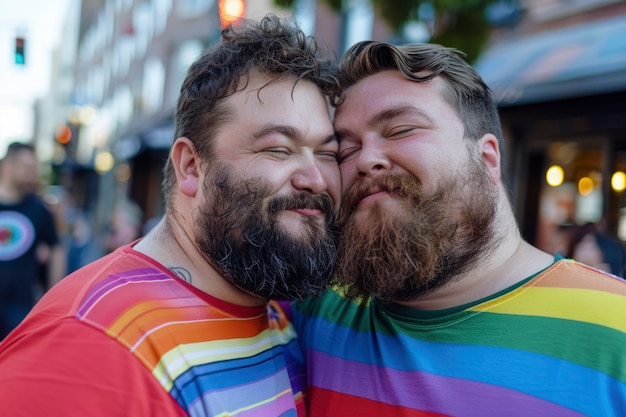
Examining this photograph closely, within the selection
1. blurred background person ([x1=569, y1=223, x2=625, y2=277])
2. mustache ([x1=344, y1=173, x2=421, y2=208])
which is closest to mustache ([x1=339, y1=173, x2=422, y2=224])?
mustache ([x1=344, y1=173, x2=421, y2=208])

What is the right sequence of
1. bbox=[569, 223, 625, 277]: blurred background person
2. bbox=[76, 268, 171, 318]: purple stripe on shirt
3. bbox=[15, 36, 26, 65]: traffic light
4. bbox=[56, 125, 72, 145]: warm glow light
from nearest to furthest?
1. bbox=[76, 268, 171, 318]: purple stripe on shirt
2. bbox=[569, 223, 625, 277]: blurred background person
3. bbox=[15, 36, 26, 65]: traffic light
4. bbox=[56, 125, 72, 145]: warm glow light

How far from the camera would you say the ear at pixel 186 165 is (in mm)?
2139

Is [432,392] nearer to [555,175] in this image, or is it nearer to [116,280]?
[116,280]

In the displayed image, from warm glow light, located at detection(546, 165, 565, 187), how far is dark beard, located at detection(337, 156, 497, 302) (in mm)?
5077

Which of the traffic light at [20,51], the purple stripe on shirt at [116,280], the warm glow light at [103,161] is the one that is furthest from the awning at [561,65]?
the warm glow light at [103,161]

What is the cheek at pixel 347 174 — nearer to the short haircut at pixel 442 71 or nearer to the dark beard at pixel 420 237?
the dark beard at pixel 420 237

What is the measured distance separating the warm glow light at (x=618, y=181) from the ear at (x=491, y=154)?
13.8ft

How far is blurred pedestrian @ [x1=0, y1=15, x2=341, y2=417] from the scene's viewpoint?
156 cm

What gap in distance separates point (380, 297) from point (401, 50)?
87 centimetres

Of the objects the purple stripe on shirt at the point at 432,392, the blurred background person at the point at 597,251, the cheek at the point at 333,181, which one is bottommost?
the blurred background person at the point at 597,251

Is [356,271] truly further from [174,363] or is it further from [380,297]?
[174,363]

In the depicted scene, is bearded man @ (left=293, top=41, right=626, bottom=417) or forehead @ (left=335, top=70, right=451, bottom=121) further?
forehead @ (left=335, top=70, right=451, bottom=121)

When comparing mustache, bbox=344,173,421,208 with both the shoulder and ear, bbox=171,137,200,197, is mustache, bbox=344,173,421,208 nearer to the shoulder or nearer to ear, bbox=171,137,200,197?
ear, bbox=171,137,200,197

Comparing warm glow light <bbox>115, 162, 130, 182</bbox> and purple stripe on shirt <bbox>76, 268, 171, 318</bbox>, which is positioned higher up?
purple stripe on shirt <bbox>76, 268, 171, 318</bbox>
